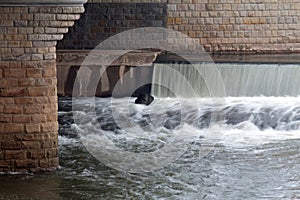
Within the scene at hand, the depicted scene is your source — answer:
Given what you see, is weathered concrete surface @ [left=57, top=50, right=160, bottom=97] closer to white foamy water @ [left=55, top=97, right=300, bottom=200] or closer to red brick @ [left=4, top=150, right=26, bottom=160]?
white foamy water @ [left=55, top=97, right=300, bottom=200]

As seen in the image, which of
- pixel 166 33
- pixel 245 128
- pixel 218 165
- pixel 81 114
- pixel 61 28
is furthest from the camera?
pixel 166 33

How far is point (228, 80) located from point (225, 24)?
3.18 m

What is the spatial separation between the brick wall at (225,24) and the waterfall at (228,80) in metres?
2.58

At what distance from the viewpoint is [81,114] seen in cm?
1376

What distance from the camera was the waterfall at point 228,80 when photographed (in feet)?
48.8

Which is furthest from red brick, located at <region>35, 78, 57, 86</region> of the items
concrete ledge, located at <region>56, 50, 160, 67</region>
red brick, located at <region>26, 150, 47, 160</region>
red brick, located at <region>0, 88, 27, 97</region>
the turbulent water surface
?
concrete ledge, located at <region>56, 50, 160, 67</region>

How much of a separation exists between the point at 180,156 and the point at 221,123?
2.24m

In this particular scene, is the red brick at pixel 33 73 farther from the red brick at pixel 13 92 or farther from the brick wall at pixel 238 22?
the brick wall at pixel 238 22

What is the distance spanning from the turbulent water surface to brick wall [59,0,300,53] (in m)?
3.19

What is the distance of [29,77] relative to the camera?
29.7 ft

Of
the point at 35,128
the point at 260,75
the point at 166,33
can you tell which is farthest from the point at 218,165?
the point at 166,33

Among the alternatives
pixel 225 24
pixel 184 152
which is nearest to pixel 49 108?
pixel 184 152

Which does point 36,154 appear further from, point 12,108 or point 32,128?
point 12,108

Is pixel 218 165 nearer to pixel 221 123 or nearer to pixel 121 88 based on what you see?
pixel 221 123
